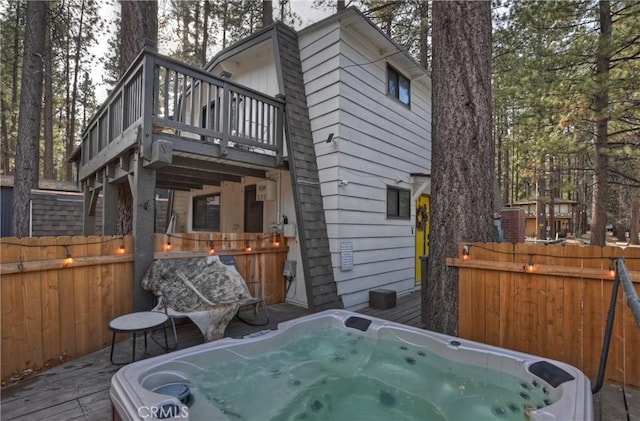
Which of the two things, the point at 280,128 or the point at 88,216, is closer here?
the point at 280,128

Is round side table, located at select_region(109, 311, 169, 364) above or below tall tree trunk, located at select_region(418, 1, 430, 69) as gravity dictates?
below

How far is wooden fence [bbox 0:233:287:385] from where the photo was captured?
109 inches

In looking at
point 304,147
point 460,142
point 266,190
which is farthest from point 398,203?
point 460,142

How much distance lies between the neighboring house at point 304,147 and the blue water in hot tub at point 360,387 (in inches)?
58.3

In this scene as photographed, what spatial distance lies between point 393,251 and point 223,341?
4206mm

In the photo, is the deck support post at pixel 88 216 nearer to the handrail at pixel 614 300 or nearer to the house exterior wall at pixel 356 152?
the house exterior wall at pixel 356 152

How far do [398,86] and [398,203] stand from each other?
2517 mm


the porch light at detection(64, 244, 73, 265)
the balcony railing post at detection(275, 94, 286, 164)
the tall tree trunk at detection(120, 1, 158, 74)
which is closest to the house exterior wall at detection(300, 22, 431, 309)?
the balcony railing post at detection(275, 94, 286, 164)

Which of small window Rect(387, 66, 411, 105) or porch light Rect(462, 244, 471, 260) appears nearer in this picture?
porch light Rect(462, 244, 471, 260)

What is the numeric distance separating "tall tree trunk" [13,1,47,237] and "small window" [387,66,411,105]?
7181 millimetres

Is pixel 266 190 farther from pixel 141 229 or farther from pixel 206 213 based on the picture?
pixel 206 213

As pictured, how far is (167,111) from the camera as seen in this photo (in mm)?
4066

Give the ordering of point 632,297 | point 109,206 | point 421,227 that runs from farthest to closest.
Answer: point 421,227
point 109,206
point 632,297

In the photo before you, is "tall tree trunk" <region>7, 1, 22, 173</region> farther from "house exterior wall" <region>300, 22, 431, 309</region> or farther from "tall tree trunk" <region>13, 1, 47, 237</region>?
"house exterior wall" <region>300, 22, 431, 309</region>
